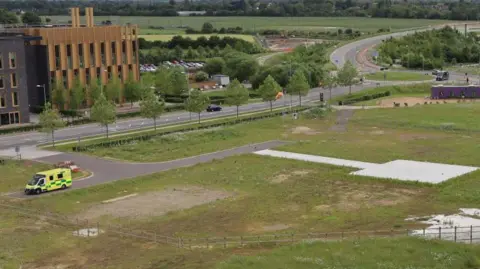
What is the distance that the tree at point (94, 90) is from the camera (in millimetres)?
88225

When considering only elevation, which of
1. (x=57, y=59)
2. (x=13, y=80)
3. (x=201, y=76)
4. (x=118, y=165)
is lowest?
(x=118, y=165)

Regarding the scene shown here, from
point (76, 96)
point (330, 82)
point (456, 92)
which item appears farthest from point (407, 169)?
point (330, 82)

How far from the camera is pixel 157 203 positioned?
46938mm

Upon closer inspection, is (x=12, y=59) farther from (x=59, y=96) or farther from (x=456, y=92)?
(x=456, y=92)

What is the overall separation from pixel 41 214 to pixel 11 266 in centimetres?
1022

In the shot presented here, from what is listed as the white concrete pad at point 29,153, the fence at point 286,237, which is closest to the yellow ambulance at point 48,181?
the fence at point 286,237

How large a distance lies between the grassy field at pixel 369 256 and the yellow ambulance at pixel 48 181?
70.5 feet

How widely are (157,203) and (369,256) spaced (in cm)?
1798

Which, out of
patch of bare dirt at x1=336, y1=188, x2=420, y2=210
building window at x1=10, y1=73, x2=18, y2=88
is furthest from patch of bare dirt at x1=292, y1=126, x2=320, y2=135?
building window at x1=10, y1=73, x2=18, y2=88

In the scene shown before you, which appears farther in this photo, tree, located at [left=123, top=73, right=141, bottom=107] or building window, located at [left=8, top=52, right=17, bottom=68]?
tree, located at [left=123, top=73, right=141, bottom=107]

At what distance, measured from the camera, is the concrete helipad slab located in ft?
170

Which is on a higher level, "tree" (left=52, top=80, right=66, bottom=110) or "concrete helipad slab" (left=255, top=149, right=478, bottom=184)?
"tree" (left=52, top=80, right=66, bottom=110)

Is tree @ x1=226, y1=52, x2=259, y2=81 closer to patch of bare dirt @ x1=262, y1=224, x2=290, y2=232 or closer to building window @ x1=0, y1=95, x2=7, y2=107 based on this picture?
building window @ x1=0, y1=95, x2=7, y2=107

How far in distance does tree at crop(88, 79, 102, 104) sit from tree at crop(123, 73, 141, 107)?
13.7ft
